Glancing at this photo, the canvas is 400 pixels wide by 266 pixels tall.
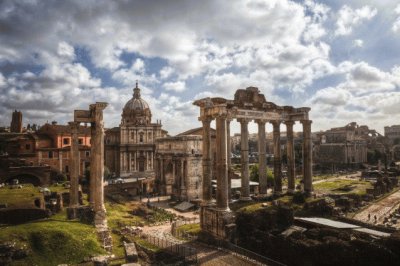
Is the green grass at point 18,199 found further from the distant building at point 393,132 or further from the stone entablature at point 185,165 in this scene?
the distant building at point 393,132

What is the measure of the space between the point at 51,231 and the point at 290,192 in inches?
740

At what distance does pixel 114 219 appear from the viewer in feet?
98.0

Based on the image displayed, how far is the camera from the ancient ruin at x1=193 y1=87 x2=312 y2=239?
2037 centimetres

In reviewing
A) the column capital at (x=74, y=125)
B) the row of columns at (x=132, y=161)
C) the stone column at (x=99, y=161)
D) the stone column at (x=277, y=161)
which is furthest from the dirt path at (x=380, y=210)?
the row of columns at (x=132, y=161)

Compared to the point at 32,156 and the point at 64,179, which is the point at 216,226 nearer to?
the point at 64,179

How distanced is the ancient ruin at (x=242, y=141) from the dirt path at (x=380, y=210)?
8.48 metres

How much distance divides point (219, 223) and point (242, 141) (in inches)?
277

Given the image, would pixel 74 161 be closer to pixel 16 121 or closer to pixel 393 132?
pixel 16 121

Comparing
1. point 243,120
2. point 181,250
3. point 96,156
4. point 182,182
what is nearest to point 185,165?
point 182,182

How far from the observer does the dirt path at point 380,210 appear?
99.1ft

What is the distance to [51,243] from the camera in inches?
619

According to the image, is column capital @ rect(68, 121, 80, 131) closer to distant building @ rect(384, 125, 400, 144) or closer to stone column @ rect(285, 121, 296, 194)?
stone column @ rect(285, 121, 296, 194)

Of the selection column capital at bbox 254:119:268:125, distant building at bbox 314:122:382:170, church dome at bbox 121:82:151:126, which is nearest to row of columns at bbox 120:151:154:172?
church dome at bbox 121:82:151:126

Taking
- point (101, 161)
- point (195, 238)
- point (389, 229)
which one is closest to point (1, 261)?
point (101, 161)
